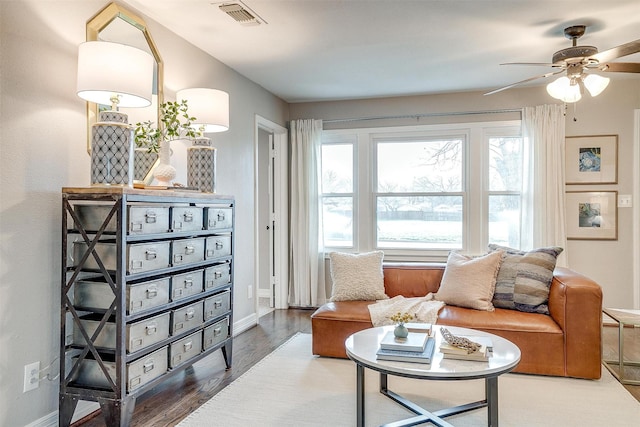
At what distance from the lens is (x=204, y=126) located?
10.2 feet

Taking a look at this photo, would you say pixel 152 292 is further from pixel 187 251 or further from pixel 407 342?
pixel 407 342

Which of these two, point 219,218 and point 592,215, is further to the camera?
point 592,215

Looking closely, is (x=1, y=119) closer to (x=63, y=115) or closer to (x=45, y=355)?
(x=63, y=115)

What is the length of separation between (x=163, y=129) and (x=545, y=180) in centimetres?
366

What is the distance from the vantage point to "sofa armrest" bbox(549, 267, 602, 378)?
2.80 metres

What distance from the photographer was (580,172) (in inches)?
175

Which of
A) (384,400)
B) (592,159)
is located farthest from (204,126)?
(592,159)

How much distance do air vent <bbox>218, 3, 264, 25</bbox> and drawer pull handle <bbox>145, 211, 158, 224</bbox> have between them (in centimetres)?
141

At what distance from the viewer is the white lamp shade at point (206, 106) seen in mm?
2994

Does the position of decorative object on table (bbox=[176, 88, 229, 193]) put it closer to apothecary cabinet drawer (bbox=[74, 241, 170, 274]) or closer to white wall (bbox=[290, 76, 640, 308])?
apothecary cabinet drawer (bbox=[74, 241, 170, 274])

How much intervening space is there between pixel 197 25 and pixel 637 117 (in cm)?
422

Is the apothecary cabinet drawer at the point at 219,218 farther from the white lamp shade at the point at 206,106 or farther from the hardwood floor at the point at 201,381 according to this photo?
the hardwood floor at the point at 201,381

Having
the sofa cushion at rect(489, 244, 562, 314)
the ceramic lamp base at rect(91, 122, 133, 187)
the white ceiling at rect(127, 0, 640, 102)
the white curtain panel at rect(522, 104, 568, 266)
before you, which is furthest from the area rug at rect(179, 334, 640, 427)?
the white ceiling at rect(127, 0, 640, 102)

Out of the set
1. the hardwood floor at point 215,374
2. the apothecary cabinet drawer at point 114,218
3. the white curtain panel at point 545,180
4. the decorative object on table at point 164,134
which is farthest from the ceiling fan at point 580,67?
the apothecary cabinet drawer at point 114,218
